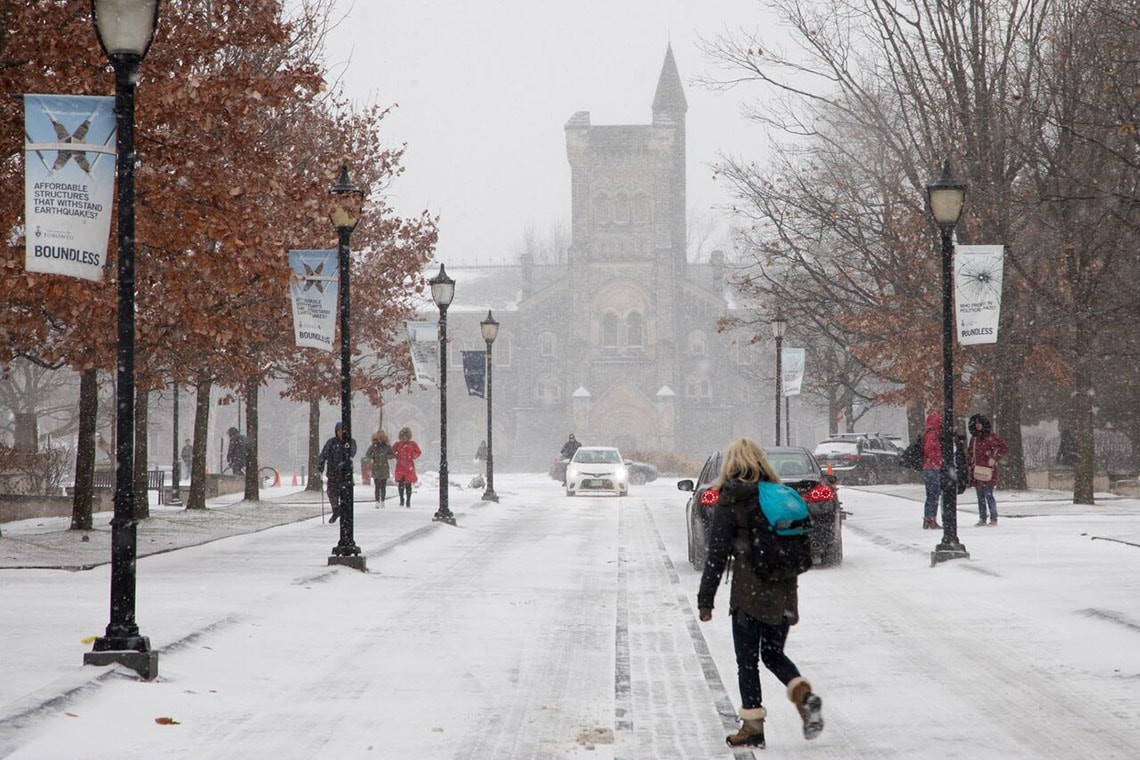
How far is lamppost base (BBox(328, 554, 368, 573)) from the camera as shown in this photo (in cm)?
1702

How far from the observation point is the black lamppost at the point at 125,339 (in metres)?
9.34

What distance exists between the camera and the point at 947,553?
17375 mm

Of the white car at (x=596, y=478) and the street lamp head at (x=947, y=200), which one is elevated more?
the street lamp head at (x=947, y=200)

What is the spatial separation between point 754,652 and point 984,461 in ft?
53.6

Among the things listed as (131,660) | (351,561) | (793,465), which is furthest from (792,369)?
(131,660)

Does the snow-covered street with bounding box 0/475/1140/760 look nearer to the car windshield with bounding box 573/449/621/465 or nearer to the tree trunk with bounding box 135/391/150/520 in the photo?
the tree trunk with bounding box 135/391/150/520

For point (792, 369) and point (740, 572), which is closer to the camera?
point (740, 572)

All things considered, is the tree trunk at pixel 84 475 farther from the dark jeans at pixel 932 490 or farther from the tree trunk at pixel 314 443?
the tree trunk at pixel 314 443

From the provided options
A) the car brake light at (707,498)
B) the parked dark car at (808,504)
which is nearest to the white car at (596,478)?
the parked dark car at (808,504)

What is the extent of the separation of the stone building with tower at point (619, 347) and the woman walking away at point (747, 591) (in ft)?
256

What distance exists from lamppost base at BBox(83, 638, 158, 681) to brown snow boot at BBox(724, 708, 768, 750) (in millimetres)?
3932

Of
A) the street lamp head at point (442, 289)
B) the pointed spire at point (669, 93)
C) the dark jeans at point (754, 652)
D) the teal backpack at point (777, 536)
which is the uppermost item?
the pointed spire at point (669, 93)

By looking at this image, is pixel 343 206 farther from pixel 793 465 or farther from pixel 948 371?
pixel 948 371

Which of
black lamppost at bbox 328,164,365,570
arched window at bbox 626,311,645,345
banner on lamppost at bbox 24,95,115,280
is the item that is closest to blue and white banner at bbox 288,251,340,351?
black lamppost at bbox 328,164,365,570
